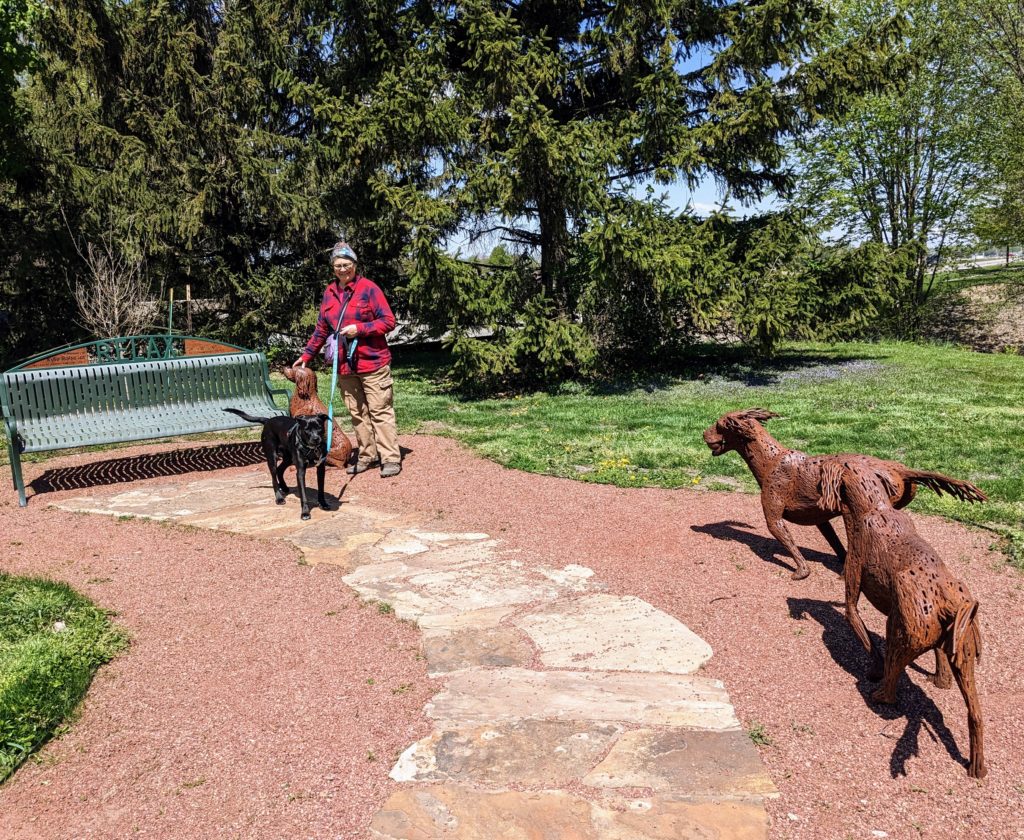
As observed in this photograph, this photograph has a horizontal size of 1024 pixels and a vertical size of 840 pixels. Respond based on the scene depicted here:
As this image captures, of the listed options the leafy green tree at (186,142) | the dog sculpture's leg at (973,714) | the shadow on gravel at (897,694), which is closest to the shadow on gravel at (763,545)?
the shadow on gravel at (897,694)

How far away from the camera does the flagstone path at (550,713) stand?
2.55 m

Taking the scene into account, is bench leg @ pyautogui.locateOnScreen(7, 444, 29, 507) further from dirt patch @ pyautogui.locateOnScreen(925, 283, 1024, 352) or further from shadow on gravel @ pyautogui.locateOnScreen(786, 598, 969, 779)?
dirt patch @ pyautogui.locateOnScreen(925, 283, 1024, 352)

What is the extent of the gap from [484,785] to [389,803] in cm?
33

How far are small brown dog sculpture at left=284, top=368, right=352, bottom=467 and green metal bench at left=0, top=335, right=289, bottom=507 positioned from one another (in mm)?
574

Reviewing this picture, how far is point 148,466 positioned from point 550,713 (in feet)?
20.7

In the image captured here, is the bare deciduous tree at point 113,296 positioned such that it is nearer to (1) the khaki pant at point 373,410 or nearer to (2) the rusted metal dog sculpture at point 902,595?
(1) the khaki pant at point 373,410

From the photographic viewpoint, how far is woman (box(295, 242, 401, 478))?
693 centimetres

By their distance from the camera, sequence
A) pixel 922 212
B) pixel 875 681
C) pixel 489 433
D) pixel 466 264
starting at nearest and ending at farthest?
pixel 875 681 → pixel 489 433 → pixel 466 264 → pixel 922 212

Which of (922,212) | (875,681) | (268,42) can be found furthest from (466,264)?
(922,212)

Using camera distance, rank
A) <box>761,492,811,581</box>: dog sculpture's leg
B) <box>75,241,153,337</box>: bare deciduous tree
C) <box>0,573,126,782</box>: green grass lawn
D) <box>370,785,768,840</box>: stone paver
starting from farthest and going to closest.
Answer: <box>75,241,153,337</box>: bare deciduous tree, <box>761,492,811,581</box>: dog sculpture's leg, <box>0,573,126,782</box>: green grass lawn, <box>370,785,768,840</box>: stone paver

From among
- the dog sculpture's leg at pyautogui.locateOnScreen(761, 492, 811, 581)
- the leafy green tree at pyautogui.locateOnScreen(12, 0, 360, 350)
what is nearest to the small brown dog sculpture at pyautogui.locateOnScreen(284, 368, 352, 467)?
the dog sculpture's leg at pyautogui.locateOnScreen(761, 492, 811, 581)

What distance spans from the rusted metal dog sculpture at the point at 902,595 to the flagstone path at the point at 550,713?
2.28 feet

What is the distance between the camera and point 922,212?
21.2 m

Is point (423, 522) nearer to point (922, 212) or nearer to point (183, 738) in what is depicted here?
point (183, 738)
